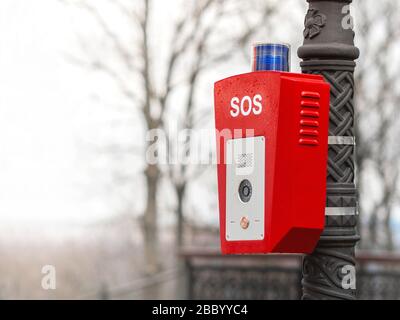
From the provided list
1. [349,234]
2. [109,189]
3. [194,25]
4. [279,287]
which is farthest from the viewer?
[109,189]

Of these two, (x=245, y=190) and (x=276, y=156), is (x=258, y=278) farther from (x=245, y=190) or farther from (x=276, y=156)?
(x=276, y=156)

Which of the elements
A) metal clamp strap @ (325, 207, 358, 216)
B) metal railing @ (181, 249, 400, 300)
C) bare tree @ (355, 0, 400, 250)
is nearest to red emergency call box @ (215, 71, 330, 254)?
metal clamp strap @ (325, 207, 358, 216)

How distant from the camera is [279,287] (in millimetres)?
16703

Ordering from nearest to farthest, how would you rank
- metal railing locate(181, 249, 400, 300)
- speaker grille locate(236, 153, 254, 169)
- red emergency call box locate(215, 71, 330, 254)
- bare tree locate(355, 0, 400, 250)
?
red emergency call box locate(215, 71, 330, 254)
speaker grille locate(236, 153, 254, 169)
metal railing locate(181, 249, 400, 300)
bare tree locate(355, 0, 400, 250)

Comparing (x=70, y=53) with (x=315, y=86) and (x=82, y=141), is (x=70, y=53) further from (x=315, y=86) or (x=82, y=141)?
(x=315, y=86)

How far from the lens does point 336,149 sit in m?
5.69

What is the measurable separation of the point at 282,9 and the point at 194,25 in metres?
1.91

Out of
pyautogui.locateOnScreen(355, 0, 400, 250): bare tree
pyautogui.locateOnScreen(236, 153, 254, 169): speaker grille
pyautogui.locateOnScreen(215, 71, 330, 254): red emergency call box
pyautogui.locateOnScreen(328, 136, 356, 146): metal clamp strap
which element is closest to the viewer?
pyautogui.locateOnScreen(215, 71, 330, 254): red emergency call box

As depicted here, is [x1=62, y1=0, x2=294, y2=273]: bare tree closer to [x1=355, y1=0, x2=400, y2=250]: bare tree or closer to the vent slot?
[x1=355, y1=0, x2=400, y2=250]: bare tree

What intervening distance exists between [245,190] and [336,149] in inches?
20.6

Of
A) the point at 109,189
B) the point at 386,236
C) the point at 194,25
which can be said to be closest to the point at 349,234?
the point at 194,25

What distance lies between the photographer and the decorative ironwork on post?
5.73 meters

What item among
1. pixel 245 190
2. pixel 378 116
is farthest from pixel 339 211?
pixel 378 116

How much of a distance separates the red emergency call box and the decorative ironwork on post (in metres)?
0.25
